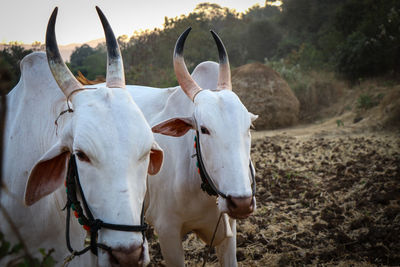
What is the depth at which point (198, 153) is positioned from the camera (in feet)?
8.59

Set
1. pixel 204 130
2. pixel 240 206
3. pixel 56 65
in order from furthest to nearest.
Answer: pixel 204 130 → pixel 240 206 → pixel 56 65

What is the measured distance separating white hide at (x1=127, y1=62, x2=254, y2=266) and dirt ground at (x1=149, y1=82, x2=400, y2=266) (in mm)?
989

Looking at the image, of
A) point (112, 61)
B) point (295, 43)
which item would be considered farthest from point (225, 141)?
point (295, 43)

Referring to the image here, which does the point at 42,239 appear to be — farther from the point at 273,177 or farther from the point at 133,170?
the point at 273,177

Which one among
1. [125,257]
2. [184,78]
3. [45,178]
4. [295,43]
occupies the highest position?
[295,43]

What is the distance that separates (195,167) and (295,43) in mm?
21610

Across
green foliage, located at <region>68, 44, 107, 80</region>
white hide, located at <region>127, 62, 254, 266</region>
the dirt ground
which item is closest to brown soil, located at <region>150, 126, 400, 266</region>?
the dirt ground

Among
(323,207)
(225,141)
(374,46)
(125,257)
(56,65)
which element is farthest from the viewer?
(374,46)

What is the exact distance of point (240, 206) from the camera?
2205 mm

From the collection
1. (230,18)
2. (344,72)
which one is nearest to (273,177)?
(344,72)

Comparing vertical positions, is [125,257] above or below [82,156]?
below

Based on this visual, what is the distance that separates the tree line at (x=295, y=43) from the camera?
12188mm

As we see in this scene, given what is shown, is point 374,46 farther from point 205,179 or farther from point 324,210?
point 205,179

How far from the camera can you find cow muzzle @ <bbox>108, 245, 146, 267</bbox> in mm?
1554
